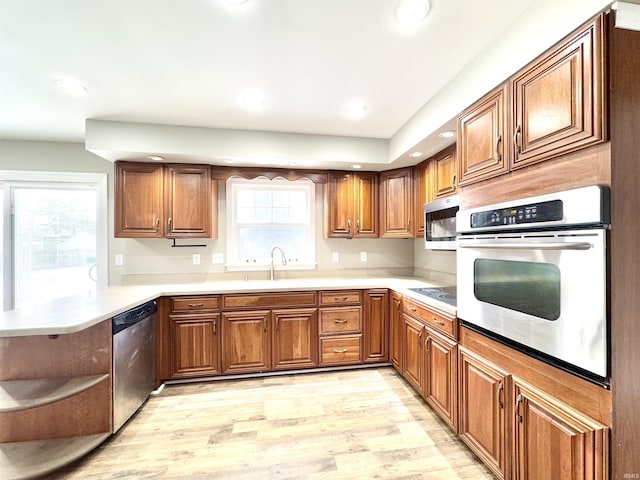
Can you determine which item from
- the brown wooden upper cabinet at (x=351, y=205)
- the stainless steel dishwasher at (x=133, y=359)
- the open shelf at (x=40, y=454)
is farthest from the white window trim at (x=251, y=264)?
the open shelf at (x=40, y=454)

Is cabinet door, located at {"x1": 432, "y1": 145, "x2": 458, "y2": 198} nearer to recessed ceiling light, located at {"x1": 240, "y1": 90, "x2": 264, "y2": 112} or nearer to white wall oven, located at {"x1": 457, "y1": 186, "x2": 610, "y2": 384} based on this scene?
white wall oven, located at {"x1": 457, "y1": 186, "x2": 610, "y2": 384}

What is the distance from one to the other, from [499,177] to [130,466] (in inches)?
106

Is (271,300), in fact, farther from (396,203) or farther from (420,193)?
(420,193)

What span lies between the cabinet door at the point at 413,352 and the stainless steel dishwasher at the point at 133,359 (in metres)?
2.22

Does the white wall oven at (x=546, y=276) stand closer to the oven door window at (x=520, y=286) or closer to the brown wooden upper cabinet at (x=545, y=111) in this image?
the oven door window at (x=520, y=286)

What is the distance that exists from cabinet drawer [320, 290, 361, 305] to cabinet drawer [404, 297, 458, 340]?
53 cm

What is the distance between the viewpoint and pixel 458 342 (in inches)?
73.8

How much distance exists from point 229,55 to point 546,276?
2015 mm

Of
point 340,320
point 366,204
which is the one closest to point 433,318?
point 340,320

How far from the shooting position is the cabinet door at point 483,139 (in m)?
1.55

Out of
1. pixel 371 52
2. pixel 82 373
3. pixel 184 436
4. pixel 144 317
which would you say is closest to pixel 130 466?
pixel 184 436

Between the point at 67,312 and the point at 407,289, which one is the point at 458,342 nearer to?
the point at 407,289

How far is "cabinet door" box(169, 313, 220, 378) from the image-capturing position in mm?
2676

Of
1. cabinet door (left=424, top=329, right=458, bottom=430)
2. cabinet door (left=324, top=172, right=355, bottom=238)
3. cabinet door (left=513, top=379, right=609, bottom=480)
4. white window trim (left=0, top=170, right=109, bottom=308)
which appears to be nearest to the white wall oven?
cabinet door (left=513, top=379, right=609, bottom=480)
